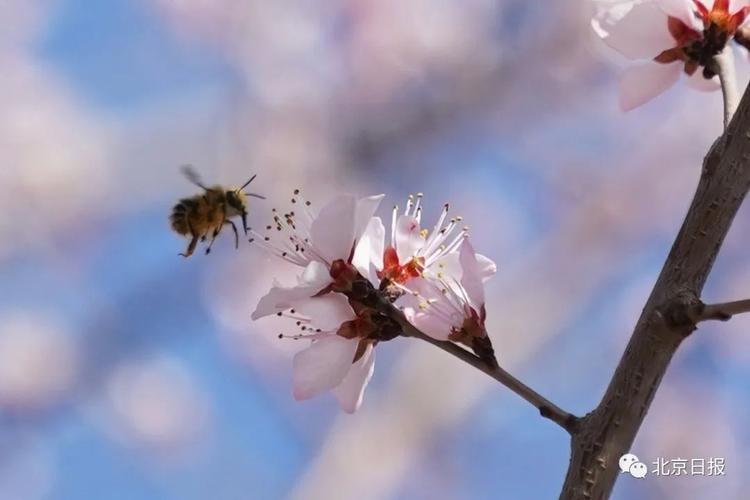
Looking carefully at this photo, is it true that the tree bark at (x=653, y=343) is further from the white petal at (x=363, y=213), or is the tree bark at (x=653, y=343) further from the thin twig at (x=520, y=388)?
the white petal at (x=363, y=213)

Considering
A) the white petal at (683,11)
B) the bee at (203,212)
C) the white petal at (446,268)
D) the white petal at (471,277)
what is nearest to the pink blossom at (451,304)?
the white petal at (471,277)

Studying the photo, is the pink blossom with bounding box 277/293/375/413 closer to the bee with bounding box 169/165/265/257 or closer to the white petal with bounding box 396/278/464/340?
the white petal with bounding box 396/278/464/340

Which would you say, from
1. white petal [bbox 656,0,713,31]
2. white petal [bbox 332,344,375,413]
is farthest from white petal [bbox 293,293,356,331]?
white petal [bbox 656,0,713,31]

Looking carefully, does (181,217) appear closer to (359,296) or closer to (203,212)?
(203,212)


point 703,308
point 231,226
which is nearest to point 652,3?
point 703,308

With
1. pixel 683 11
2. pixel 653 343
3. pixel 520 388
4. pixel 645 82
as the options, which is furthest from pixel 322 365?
pixel 683 11
